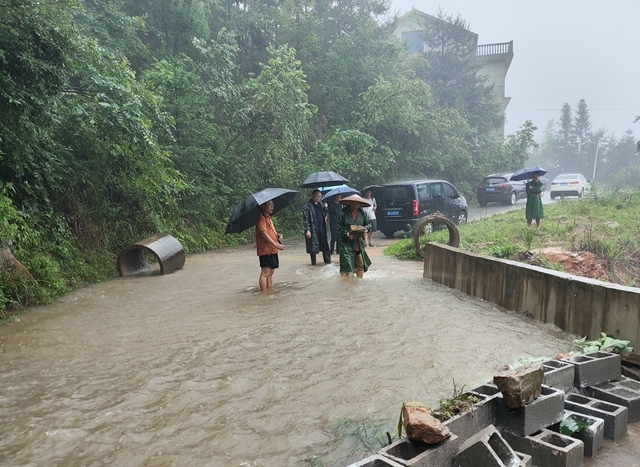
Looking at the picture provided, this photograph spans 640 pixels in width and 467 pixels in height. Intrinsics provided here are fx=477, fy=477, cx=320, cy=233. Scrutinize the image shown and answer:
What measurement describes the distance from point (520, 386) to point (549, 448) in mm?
333

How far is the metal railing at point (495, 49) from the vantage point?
36.2 metres

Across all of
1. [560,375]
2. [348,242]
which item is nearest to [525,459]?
[560,375]

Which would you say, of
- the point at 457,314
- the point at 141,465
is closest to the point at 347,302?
the point at 457,314

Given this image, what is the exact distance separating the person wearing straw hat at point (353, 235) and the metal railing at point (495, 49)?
33151 mm

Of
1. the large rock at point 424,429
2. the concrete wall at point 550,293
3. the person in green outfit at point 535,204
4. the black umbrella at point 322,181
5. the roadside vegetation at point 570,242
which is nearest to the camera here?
the large rock at point 424,429

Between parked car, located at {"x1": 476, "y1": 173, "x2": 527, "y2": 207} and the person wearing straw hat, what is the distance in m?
16.0

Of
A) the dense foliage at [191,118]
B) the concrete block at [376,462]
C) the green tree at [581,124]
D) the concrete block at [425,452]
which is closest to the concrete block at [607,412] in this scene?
the concrete block at [425,452]

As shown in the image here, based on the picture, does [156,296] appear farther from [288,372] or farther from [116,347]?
[288,372]

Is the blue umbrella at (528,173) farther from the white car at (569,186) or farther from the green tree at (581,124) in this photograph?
the green tree at (581,124)

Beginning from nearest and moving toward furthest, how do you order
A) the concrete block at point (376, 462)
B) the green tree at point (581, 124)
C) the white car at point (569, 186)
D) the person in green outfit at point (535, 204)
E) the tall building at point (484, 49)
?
the concrete block at point (376, 462) → the person in green outfit at point (535, 204) → the white car at point (569, 186) → the tall building at point (484, 49) → the green tree at point (581, 124)

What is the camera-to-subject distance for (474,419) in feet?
8.92

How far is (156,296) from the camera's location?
779cm

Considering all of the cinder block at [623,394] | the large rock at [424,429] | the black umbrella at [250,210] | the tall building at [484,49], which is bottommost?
the cinder block at [623,394]

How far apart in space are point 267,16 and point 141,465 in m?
21.7
